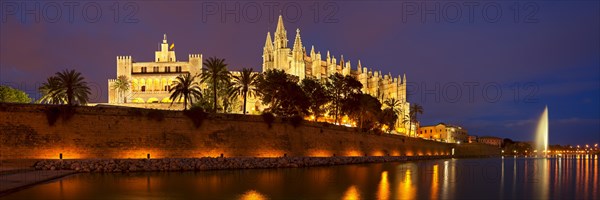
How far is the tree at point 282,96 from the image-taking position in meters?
55.5

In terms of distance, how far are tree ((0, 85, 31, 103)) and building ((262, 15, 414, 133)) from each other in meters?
43.7

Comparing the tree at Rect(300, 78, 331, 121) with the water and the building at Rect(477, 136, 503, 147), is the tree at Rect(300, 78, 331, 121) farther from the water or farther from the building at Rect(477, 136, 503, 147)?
the building at Rect(477, 136, 503, 147)

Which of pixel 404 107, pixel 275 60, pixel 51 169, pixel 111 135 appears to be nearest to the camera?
pixel 51 169

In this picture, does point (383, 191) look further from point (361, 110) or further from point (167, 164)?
point (361, 110)

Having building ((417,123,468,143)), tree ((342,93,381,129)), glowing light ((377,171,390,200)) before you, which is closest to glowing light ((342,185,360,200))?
glowing light ((377,171,390,200))

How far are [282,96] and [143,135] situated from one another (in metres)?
20.8

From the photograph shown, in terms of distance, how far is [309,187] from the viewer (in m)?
24.3

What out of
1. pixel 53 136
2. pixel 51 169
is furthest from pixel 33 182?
pixel 53 136

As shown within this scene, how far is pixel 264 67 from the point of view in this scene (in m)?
101

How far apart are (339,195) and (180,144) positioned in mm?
21019

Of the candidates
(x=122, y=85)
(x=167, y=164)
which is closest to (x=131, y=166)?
(x=167, y=164)

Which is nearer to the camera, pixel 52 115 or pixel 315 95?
pixel 52 115

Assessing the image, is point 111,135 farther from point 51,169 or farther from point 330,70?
point 330,70

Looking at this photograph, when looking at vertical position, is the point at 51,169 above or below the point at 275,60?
below
